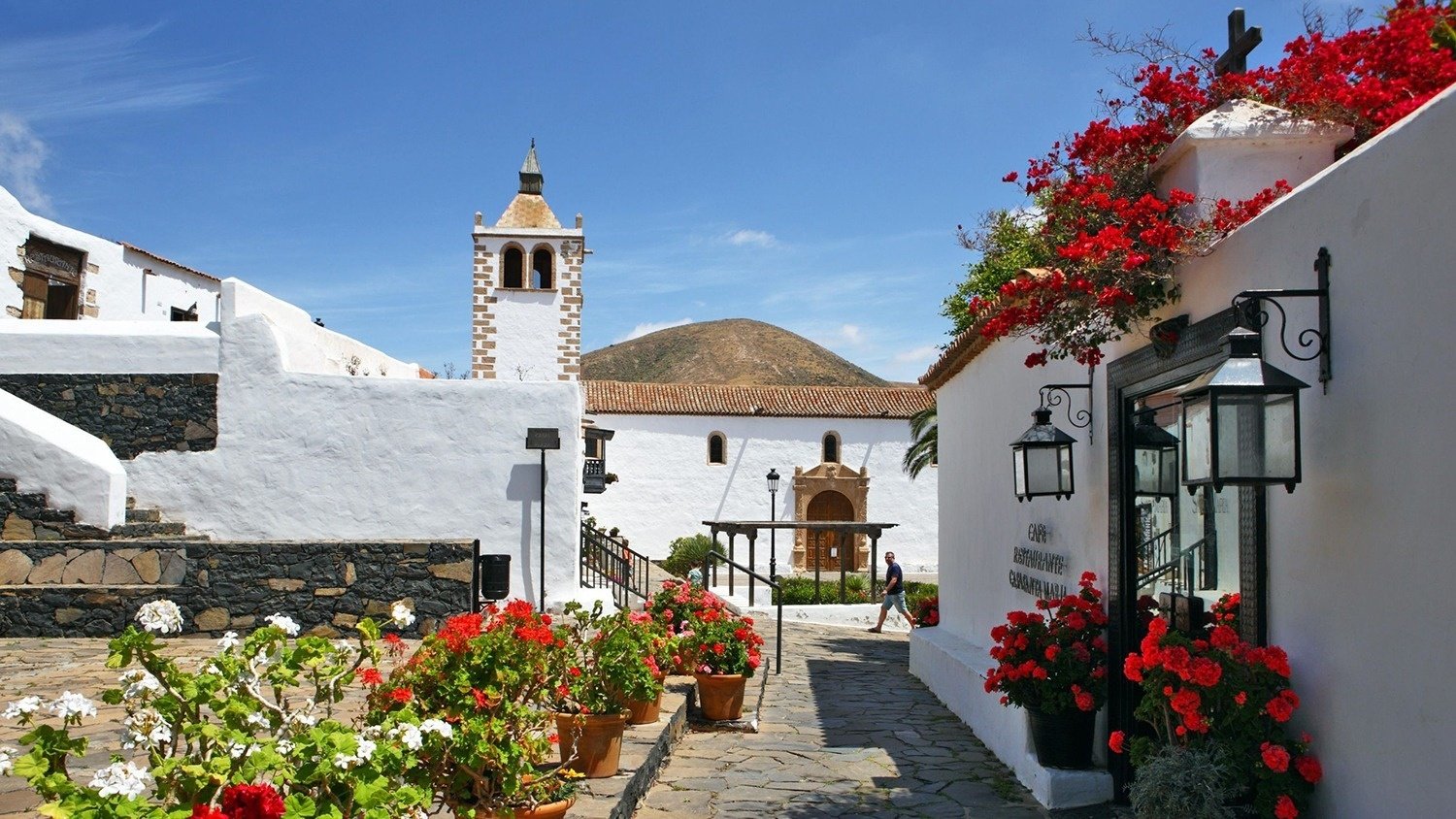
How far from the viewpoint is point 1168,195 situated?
5121 mm

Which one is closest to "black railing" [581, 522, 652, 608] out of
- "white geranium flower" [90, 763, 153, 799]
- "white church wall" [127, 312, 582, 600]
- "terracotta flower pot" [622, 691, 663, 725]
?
"white church wall" [127, 312, 582, 600]

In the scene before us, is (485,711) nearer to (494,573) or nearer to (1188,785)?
(1188,785)

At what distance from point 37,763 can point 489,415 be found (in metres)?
10.6

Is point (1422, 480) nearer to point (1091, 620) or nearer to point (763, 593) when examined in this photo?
point (1091, 620)

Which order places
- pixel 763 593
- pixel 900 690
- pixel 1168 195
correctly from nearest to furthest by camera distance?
pixel 1168 195, pixel 900 690, pixel 763 593

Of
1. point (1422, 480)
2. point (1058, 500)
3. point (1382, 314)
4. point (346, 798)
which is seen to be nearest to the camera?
point (346, 798)

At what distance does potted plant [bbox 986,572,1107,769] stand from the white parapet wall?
9.50 meters

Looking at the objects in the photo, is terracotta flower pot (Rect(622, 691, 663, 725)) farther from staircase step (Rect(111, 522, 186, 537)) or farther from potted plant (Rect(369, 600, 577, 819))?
staircase step (Rect(111, 522, 186, 537))

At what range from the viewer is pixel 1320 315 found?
12.3 feet

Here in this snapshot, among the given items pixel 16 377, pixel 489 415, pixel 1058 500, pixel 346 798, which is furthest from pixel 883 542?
pixel 346 798

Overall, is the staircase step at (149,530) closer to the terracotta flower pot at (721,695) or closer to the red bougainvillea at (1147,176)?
the terracotta flower pot at (721,695)

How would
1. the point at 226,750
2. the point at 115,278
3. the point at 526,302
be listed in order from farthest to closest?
the point at 526,302, the point at 115,278, the point at 226,750

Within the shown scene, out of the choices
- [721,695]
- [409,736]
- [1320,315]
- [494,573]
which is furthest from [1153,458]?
[494,573]

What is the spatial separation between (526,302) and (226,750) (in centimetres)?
1757
